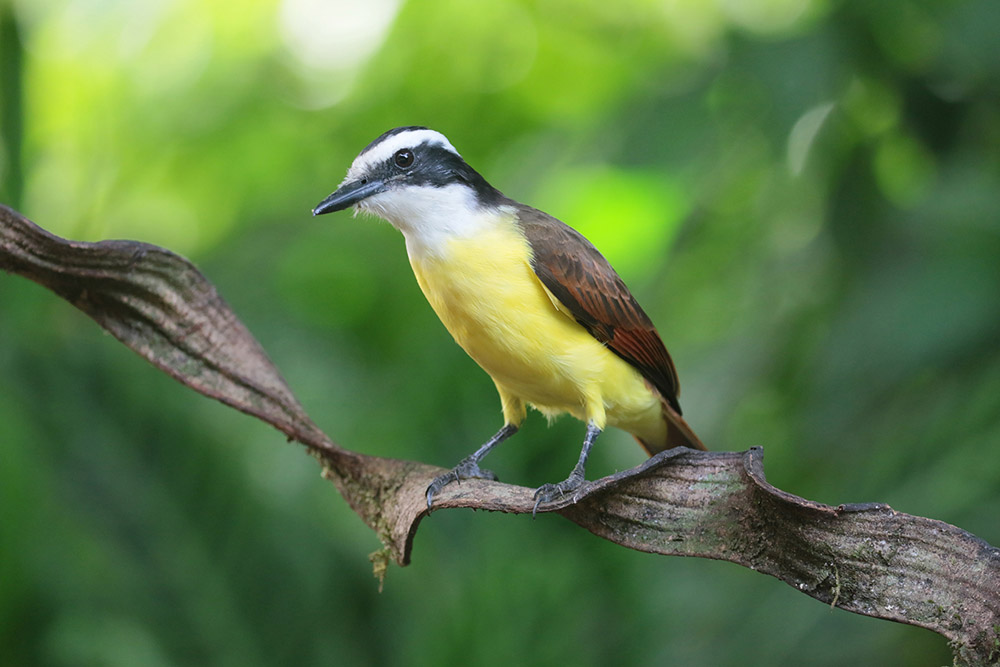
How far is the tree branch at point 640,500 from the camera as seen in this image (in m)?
0.93

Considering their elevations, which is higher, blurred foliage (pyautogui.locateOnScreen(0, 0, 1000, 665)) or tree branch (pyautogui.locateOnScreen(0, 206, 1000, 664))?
blurred foliage (pyautogui.locateOnScreen(0, 0, 1000, 665))

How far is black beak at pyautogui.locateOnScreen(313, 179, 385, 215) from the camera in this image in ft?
5.82

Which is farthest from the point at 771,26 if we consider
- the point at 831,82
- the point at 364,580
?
the point at 364,580

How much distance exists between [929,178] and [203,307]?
8.01 feet

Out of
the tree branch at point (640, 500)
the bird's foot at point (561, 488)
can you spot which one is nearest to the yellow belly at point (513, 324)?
the bird's foot at point (561, 488)

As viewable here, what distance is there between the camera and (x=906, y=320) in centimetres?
264

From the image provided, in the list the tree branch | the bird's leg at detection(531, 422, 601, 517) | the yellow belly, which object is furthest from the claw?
the tree branch

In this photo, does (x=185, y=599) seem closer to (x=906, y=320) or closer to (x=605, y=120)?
(x=605, y=120)

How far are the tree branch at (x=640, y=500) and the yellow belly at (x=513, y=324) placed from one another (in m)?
0.49

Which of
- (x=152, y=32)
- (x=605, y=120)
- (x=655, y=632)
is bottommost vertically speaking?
(x=655, y=632)

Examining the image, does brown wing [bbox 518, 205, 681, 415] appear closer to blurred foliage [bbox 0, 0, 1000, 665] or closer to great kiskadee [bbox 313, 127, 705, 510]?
great kiskadee [bbox 313, 127, 705, 510]

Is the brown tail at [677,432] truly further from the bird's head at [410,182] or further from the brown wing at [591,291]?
the bird's head at [410,182]

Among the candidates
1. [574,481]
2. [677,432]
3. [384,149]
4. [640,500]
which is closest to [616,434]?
[677,432]

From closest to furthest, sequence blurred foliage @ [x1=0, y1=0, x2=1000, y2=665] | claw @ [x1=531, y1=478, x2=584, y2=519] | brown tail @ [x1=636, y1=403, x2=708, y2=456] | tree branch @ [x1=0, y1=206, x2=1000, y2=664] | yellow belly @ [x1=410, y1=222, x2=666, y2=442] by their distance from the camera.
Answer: tree branch @ [x1=0, y1=206, x2=1000, y2=664]
claw @ [x1=531, y1=478, x2=584, y2=519]
yellow belly @ [x1=410, y1=222, x2=666, y2=442]
brown tail @ [x1=636, y1=403, x2=708, y2=456]
blurred foliage @ [x1=0, y1=0, x2=1000, y2=665]
